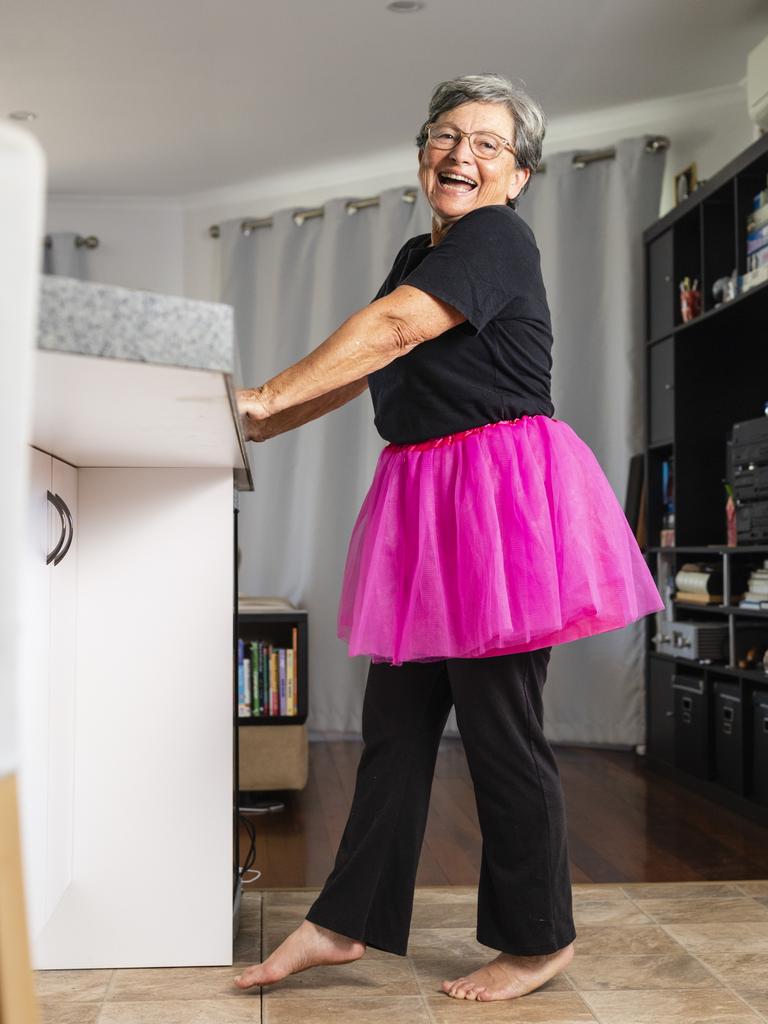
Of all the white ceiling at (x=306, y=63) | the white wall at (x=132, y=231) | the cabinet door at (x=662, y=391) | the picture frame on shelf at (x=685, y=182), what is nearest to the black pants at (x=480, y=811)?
the cabinet door at (x=662, y=391)

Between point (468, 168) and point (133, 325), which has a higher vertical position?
point (468, 168)

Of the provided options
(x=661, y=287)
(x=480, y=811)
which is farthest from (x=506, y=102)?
(x=661, y=287)

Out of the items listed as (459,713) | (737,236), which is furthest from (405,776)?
(737,236)

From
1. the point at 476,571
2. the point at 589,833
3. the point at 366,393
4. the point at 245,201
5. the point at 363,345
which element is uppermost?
the point at 245,201

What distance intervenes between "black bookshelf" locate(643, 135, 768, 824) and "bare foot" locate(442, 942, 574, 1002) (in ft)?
6.10

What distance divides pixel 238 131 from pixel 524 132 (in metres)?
3.17

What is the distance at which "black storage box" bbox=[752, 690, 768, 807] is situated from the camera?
10.2 feet

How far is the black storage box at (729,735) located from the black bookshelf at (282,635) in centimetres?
125

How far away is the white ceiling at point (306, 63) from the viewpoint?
3.65m

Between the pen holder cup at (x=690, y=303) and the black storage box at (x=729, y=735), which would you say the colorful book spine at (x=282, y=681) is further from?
the pen holder cup at (x=690, y=303)

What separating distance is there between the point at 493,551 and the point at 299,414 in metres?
0.43

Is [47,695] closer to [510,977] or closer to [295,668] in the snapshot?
[510,977]

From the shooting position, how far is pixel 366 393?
5.07 m

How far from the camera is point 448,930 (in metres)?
1.98
